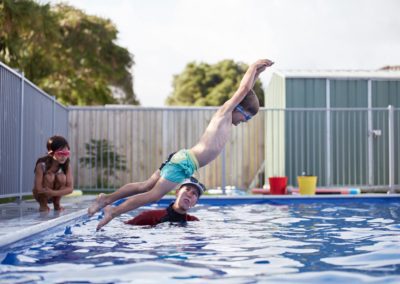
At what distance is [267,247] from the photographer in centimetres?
409

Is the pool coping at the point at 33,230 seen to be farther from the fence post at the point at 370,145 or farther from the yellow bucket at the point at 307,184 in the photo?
the fence post at the point at 370,145

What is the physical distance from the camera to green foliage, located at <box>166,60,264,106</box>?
35.7m

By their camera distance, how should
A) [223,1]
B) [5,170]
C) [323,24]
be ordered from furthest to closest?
1. [223,1]
2. [323,24]
3. [5,170]

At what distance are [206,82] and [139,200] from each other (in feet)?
107

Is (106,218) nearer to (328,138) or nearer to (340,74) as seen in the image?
(328,138)

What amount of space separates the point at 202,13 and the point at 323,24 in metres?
8.97

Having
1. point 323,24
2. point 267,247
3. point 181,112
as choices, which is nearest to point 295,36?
point 323,24

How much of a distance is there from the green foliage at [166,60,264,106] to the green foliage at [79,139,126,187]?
74.8 feet

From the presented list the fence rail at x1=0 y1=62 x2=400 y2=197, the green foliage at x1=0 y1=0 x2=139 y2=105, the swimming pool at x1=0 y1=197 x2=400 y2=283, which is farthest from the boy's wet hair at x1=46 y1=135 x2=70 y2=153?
the green foliage at x1=0 y1=0 x2=139 y2=105

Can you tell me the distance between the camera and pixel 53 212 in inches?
235

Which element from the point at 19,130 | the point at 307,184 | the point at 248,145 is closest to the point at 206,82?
the point at 248,145

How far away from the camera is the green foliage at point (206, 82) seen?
35719mm

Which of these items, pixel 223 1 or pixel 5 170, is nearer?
pixel 5 170

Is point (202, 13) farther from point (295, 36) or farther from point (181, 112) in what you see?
point (181, 112)
